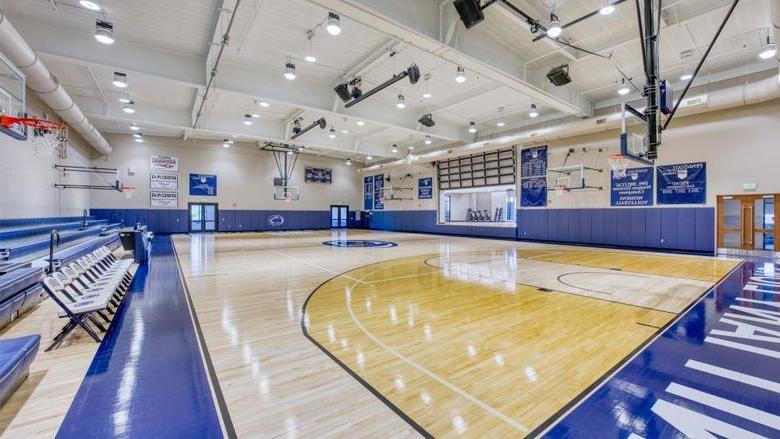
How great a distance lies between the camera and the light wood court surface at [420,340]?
2148mm

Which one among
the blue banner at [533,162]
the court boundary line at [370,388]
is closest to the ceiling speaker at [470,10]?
the court boundary line at [370,388]

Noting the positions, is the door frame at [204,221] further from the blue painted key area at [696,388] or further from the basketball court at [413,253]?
the blue painted key area at [696,388]

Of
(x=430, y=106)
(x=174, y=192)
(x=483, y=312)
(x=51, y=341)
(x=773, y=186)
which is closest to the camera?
(x=51, y=341)

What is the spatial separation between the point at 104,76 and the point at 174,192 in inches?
387

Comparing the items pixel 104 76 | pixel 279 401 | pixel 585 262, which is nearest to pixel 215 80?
pixel 104 76

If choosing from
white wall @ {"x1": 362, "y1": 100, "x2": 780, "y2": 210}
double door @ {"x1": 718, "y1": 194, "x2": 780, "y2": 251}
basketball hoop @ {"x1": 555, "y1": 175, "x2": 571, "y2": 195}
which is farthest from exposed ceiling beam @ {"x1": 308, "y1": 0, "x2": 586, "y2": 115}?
double door @ {"x1": 718, "y1": 194, "x2": 780, "y2": 251}

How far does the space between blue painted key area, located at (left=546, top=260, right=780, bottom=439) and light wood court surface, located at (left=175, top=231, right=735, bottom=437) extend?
18 centimetres

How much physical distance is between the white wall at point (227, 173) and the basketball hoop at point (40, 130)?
25.6 feet

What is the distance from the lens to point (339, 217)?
2503 cm

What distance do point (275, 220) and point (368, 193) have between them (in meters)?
7.05

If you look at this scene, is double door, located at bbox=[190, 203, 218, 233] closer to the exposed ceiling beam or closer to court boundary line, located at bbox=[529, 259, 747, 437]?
the exposed ceiling beam

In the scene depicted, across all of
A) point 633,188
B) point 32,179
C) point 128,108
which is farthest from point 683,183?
point 128,108

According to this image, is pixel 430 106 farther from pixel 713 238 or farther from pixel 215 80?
pixel 713 238

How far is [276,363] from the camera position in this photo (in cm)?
288
